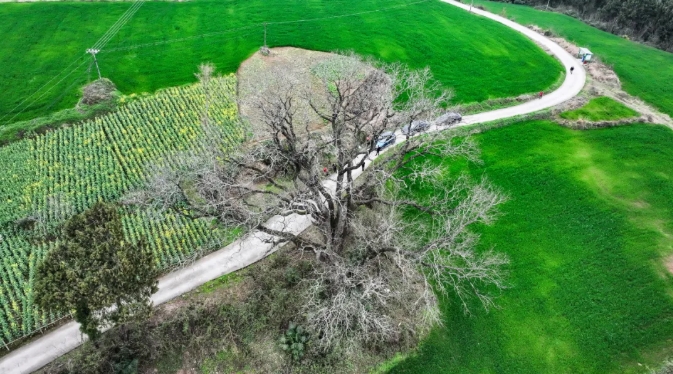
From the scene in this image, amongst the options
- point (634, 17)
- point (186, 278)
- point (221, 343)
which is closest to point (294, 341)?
point (221, 343)

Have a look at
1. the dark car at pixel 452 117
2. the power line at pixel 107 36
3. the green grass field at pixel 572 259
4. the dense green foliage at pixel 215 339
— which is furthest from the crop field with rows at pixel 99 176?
the dark car at pixel 452 117

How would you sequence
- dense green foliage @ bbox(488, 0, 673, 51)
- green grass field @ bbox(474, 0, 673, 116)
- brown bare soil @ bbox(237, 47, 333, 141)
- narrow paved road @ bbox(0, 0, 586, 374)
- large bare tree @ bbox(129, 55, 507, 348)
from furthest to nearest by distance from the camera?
dense green foliage @ bbox(488, 0, 673, 51), green grass field @ bbox(474, 0, 673, 116), brown bare soil @ bbox(237, 47, 333, 141), narrow paved road @ bbox(0, 0, 586, 374), large bare tree @ bbox(129, 55, 507, 348)

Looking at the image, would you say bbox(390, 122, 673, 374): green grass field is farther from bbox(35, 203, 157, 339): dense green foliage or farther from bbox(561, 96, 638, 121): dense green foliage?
bbox(35, 203, 157, 339): dense green foliage

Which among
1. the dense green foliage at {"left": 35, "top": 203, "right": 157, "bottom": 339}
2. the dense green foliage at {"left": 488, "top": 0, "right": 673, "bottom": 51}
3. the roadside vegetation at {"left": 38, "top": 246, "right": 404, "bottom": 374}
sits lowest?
the roadside vegetation at {"left": 38, "top": 246, "right": 404, "bottom": 374}

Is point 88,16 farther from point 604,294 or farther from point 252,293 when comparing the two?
point 604,294

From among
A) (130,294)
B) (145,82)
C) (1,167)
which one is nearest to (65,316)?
(130,294)

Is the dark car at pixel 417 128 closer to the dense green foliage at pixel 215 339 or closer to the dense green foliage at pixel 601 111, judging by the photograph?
the dense green foliage at pixel 215 339

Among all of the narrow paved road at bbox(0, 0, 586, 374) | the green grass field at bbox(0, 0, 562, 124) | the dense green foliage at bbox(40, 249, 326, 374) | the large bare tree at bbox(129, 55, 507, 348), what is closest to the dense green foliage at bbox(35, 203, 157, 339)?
the dense green foliage at bbox(40, 249, 326, 374)
